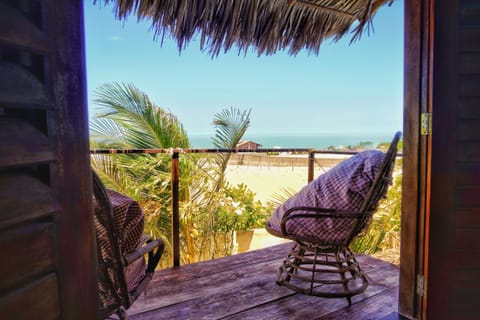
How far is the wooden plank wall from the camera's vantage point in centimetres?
128

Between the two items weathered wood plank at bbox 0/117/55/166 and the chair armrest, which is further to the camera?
the chair armrest

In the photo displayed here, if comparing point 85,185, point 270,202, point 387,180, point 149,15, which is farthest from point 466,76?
point 270,202

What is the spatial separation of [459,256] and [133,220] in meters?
1.37

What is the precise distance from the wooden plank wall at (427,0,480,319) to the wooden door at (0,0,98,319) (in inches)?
54.9

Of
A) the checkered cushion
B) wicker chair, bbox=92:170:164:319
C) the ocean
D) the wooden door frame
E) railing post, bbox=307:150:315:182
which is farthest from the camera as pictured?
the ocean

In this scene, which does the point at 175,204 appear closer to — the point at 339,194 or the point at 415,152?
the point at 339,194

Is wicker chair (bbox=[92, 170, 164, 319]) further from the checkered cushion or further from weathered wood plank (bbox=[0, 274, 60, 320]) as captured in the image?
weathered wood plank (bbox=[0, 274, 60, 320])

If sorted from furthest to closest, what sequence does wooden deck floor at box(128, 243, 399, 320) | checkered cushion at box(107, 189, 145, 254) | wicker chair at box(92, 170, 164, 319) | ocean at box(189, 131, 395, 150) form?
ocean at box(189, 131, 395, 150)
wooden deck floor at box(128, 243, 399, 320)
checkered cushion at box(107, 189, 145, 254)
wicker chair at box(92, 170, 164, 319)

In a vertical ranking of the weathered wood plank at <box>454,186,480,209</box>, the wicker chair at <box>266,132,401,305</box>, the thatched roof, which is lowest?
the wicker chair at <box>266,132,401,305</box>

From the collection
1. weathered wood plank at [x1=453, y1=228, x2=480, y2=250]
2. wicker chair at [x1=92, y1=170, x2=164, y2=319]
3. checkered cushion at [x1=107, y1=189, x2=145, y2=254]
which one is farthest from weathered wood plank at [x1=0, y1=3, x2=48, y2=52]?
weathered wood plank at [x1=453, y1=228, x2=480, y2=250]

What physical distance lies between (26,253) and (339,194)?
1611 millimetres

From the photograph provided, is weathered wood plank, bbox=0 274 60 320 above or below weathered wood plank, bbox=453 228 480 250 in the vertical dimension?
above

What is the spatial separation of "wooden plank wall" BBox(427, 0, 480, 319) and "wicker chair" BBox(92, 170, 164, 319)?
1292 millimetres

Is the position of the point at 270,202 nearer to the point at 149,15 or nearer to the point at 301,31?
the point at 301,31
